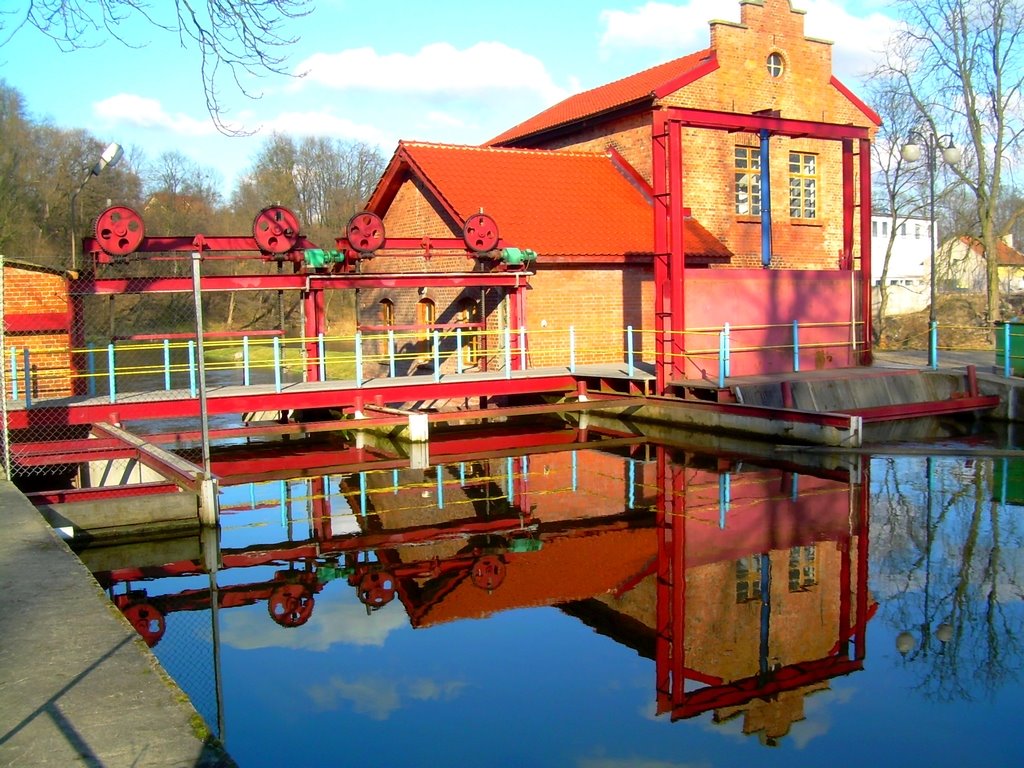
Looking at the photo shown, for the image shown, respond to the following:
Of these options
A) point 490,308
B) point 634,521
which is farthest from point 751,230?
point 634,521

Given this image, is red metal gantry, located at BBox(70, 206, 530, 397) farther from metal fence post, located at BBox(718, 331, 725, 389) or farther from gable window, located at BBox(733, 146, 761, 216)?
gable window, located at BBox(733, 146, 761, 216)

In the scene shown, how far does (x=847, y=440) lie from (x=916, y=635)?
7.71 meters

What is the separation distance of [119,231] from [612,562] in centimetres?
1116

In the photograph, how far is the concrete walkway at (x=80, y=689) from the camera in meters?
4.09

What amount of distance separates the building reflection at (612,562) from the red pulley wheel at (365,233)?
550cm

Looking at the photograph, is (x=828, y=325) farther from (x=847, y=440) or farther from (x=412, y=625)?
(x=412, y=625)

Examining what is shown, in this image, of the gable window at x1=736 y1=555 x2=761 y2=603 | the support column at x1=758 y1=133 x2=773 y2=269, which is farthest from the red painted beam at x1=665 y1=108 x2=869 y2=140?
the gable window at x1=736 y1=555 x2=761 y2=603

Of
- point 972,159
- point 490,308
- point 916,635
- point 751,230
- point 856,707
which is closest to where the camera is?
point 856,707

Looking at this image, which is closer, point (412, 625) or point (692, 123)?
point (412, 625)

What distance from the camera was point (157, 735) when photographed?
14.0 feet

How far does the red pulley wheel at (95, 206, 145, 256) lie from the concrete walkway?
1019 cm

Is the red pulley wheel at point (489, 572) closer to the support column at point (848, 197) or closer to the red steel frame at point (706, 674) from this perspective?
the red steel frame at point (706, 674)

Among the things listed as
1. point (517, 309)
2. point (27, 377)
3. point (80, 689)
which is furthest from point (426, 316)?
point (80, 689)

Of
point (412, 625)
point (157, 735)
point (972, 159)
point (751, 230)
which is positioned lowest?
point (412, 625)
